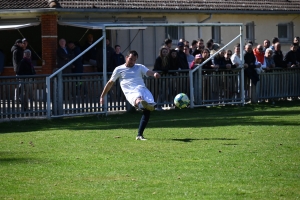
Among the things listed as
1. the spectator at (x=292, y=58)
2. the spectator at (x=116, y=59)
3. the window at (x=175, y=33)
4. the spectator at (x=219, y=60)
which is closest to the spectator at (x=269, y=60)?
the spectator at (x=292, y=58)

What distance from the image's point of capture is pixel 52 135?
16.8 meters

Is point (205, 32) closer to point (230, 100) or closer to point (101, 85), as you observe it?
point (230, 100)

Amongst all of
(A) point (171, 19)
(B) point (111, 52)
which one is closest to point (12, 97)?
(B) point (111, 52)

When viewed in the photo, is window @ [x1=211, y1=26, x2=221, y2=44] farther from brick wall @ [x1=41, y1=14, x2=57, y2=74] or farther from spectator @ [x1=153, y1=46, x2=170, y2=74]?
spectator @ [x1=153, y1=46, x2=170, y2=74]

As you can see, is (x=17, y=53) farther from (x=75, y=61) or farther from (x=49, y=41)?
(x=49, y=41)

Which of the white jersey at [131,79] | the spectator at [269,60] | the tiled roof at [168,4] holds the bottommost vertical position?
the white jersey at [131,79]

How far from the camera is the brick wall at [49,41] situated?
87.5 feet

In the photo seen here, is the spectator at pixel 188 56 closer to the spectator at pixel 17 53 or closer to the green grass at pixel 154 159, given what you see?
the green grass at pixel 154 159

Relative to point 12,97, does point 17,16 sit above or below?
above

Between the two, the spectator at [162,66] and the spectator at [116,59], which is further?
the spectator at [116,59]

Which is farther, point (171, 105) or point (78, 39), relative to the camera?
point (78, 39)

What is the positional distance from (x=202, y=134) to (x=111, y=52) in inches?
341

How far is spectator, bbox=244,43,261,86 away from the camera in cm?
2503

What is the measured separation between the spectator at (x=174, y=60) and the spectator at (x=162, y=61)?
0.26 meters
